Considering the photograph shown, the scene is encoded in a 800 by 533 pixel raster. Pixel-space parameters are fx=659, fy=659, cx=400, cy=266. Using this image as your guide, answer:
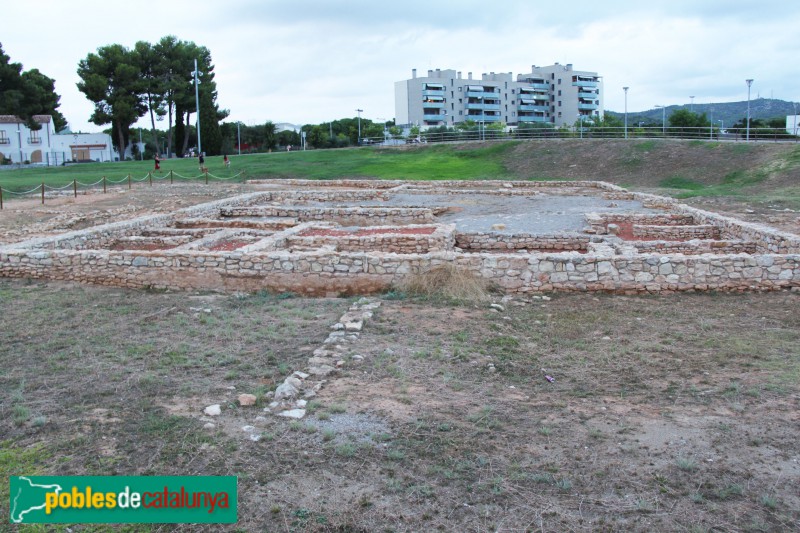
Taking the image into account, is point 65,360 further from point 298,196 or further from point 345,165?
point 345,165

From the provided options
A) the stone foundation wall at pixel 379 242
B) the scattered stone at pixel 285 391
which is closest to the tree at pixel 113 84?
the stone foundation wall at pixel 379 242

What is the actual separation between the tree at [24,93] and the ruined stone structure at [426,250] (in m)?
32.4

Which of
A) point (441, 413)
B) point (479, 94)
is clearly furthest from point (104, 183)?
point (479, 94)

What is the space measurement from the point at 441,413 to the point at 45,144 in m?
61.3

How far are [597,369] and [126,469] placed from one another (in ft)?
13.7

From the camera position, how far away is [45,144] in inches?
2235

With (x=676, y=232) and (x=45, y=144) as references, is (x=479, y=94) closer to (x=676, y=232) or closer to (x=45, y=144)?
(x=45, y=144)

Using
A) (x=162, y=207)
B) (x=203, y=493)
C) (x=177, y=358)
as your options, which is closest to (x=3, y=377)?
(x=177, y=358)

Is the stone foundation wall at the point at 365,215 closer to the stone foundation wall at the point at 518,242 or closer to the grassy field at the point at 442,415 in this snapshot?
the stone foundation wall at the point at 518,242

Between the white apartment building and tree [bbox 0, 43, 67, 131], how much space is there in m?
50.6

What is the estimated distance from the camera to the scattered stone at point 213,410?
501 cm

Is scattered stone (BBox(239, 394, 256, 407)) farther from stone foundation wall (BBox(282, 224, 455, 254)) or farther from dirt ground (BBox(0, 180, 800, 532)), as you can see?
stone foundation wall (BBox(282, 224, 455, 254))

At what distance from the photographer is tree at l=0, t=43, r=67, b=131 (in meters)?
43.9

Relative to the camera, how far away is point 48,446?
444 centimetres
